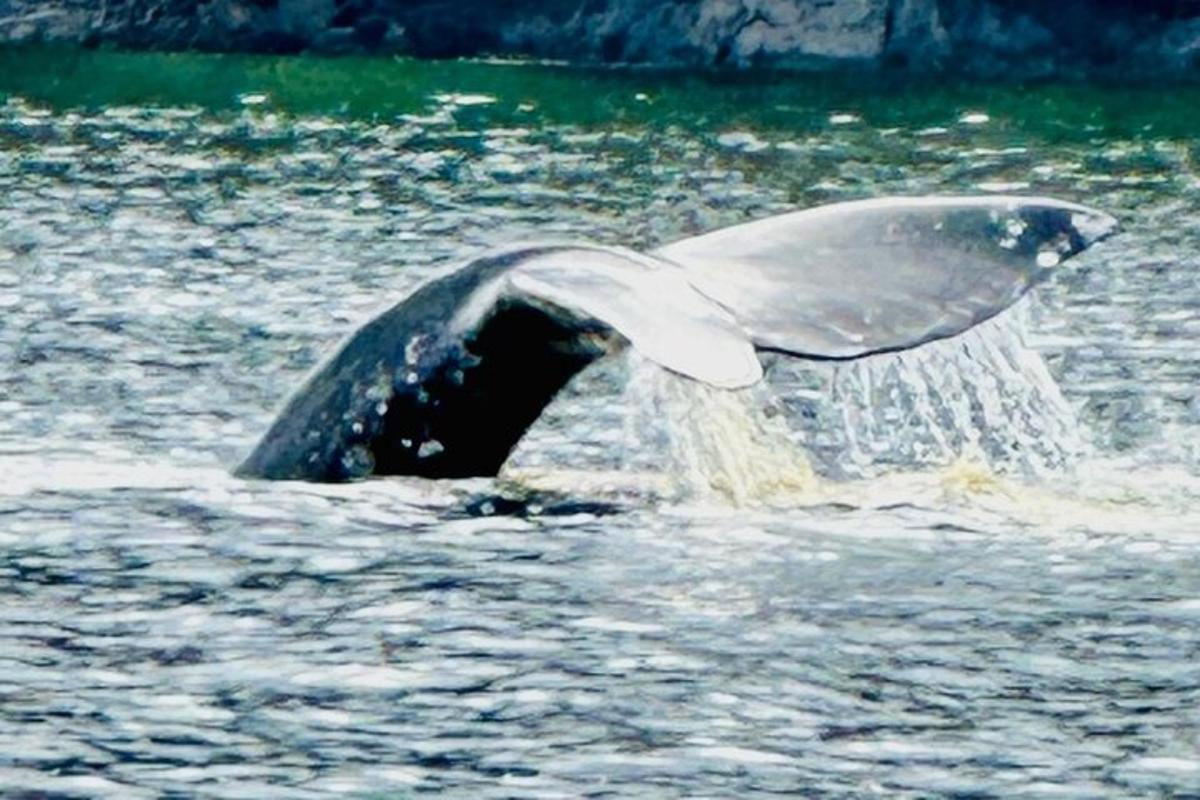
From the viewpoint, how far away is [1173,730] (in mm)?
10172

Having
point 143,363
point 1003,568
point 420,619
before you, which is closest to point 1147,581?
point 1003,568

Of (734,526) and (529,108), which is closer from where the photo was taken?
(734,526)

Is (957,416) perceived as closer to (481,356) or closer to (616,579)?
(616,579)

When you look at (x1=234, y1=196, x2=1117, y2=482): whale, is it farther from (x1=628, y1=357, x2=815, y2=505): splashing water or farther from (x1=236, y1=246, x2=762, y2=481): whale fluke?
(x1=628, y1=357, x2=815, y2=505): splashing water

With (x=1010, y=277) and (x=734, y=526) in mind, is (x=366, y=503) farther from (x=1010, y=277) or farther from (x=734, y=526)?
(x=1010, y=277)

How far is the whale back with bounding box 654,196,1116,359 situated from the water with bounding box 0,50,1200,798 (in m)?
0.47

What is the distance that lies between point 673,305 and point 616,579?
4.88 feet

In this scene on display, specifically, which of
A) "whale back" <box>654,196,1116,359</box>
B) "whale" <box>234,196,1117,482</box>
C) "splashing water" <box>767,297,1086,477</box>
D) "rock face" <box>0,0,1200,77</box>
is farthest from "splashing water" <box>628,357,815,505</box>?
"rock face" <box>0,0,1200,77</box>

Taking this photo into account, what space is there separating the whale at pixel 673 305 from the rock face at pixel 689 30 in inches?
1577

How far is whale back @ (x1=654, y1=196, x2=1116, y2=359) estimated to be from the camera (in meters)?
11.2

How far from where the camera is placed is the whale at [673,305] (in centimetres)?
1112

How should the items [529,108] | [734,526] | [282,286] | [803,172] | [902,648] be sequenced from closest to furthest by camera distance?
1. [902,648]
2. [734,526]
3. [282,286]
4. [803,172]
5. [529,108]

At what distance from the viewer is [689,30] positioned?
54.8 meters

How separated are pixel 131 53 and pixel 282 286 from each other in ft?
110
